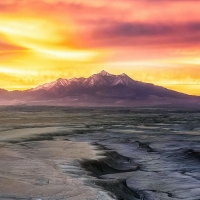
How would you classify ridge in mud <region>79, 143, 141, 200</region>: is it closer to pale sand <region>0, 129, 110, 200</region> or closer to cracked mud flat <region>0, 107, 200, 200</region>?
cracked mud flat <region>0, 107, 200, 200</region>

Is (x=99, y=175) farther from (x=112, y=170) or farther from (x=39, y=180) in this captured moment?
(x=39, y=180)

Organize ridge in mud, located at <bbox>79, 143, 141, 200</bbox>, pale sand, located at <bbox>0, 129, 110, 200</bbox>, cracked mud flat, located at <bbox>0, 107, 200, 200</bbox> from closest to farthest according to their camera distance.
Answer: pale sand, located at <bbox>0, 129, 110, 200</bbox>, cracked mud flat, located at <bbox>0, 107, 200, 200</bbox>, ridge in mud, located at <bbox>79, 143, 141, 200</bbox>

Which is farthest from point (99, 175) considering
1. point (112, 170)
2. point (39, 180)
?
point (39, 180)

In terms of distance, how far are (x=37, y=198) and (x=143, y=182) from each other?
6.66m

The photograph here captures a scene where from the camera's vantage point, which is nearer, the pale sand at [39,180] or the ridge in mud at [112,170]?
the pale sand at [39,180]

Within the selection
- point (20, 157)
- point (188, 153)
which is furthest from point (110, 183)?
point (188, 153)

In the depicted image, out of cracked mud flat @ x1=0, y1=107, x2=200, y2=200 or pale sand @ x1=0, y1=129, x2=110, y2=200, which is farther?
cracked mud flat @ x1=0, y1=107, x2=200, y2=200

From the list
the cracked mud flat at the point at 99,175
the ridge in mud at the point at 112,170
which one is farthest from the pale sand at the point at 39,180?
the ridge in mud at the point at 112,170

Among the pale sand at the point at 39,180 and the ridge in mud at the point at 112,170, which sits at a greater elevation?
the pale sand at the point at 39,180

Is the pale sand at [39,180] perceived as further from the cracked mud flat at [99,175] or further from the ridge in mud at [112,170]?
the ridge in mud at [112,170]

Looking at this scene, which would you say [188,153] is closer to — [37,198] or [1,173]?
[1,173]

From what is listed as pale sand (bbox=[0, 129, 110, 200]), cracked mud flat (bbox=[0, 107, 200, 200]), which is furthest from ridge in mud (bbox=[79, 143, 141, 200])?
pale sand (bbox=[0, 129, 110, 200])

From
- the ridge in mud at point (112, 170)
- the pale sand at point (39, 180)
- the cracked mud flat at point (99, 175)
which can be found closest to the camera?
the pale sand at point (39, 180)

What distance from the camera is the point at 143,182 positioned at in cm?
1641
